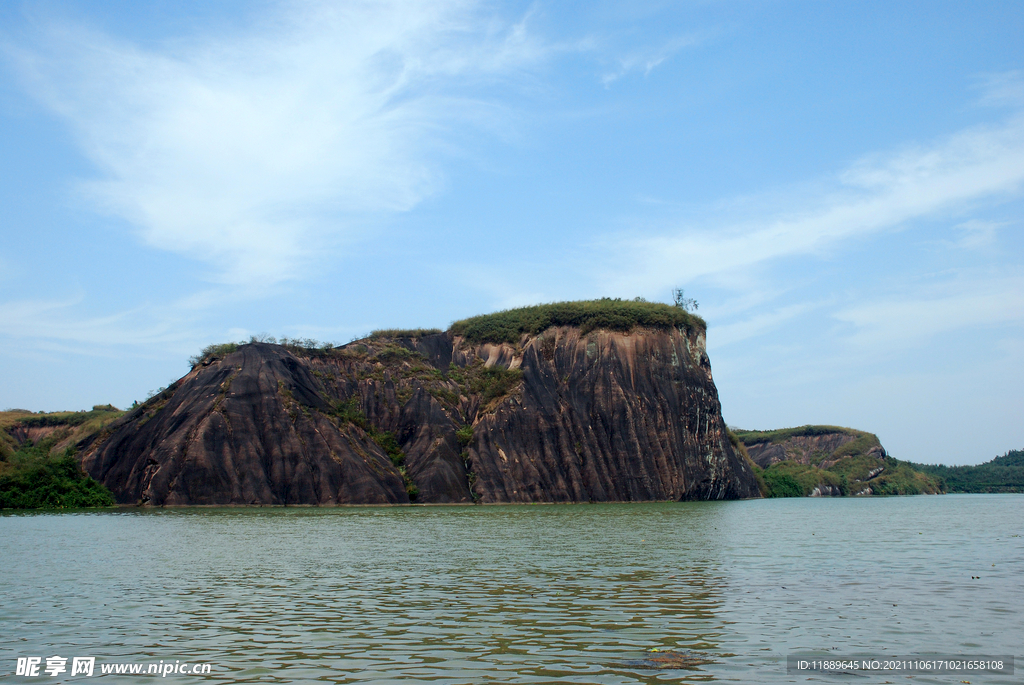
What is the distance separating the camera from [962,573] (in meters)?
21.1

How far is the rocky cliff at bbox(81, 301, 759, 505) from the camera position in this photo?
7175 centimetres

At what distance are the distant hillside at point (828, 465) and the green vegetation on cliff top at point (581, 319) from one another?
41799 mm

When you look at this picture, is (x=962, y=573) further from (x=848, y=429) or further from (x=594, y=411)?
(x=848, y=429)

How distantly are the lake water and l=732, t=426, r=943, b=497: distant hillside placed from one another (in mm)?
108186

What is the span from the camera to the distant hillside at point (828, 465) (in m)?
142

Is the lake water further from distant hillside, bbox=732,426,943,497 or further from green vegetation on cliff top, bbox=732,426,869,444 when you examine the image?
green vegetation on cliff top, bbox=732,426,869,444

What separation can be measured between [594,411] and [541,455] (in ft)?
31.7

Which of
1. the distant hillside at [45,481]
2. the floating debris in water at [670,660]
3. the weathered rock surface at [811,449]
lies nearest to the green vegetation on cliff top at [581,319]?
the distant hillside at [45,481]

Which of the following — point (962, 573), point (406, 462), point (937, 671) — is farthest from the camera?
point (406, 462)

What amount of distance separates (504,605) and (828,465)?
17260 cm

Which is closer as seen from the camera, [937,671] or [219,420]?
[937,671]

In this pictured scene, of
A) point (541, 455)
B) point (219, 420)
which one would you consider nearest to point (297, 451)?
point (219, 420)

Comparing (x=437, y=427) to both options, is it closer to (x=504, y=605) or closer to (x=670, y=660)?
(x=504, y=605)

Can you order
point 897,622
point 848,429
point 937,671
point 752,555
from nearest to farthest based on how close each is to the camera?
point 937,671
point 897,622
point 752,555
point 848,429
